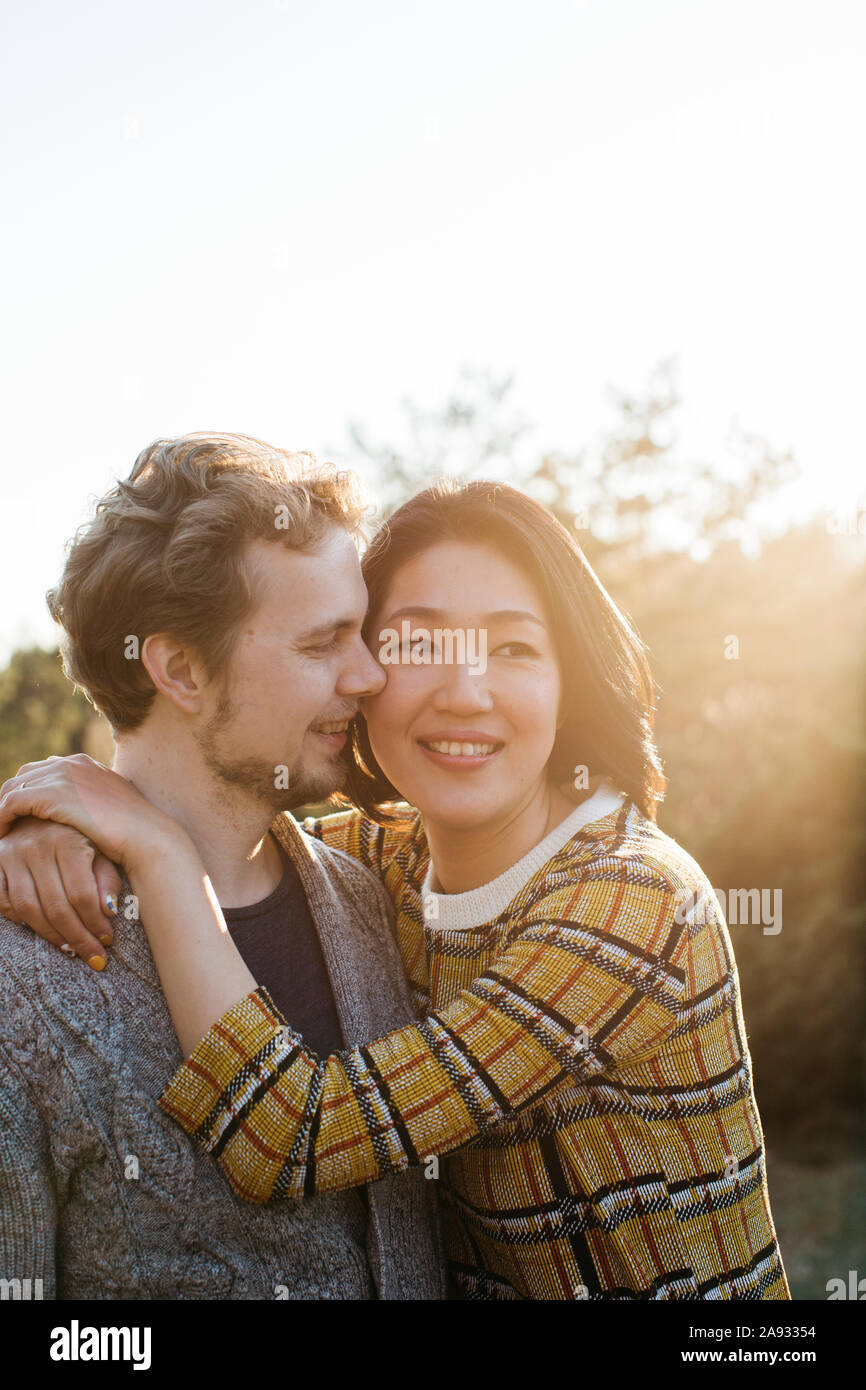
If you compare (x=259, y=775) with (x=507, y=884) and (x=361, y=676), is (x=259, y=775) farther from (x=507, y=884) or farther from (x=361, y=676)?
(x=507, y=884)

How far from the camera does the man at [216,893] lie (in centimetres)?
218

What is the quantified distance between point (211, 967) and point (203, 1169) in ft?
1.32

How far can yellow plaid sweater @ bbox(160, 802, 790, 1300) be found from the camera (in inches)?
84.7

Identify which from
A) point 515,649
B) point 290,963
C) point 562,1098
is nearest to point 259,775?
point 290,963

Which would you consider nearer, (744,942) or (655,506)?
(744,942)

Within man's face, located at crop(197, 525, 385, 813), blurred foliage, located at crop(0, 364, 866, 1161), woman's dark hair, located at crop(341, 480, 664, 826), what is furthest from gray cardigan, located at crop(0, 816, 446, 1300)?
blurred foliage, located at crop(0, 364, 866, 1161)

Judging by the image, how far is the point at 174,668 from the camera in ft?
8.62

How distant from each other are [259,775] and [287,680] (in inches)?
8.9

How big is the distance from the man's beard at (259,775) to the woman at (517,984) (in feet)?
0.66

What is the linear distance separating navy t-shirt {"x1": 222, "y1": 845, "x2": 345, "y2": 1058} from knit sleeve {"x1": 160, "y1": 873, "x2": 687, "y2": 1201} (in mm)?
304

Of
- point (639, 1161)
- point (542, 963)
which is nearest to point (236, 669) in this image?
point (542, 963)

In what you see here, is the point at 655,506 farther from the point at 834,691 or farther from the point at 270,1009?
the point at 270,1009

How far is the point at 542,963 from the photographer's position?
7.43 feet

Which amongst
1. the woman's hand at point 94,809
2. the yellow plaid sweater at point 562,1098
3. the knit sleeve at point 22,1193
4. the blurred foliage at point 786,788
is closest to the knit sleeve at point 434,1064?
the yellow plaid sweater at point 562,1098
